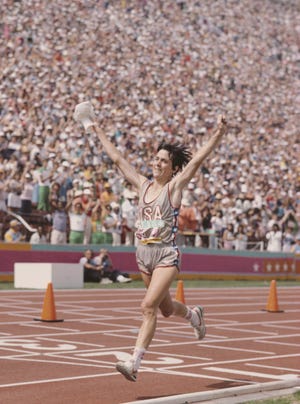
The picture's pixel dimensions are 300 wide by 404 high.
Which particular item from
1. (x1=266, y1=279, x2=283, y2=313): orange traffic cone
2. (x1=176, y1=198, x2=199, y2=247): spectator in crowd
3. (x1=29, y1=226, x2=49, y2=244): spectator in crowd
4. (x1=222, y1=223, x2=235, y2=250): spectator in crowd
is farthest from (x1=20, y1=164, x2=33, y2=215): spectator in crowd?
(x1=222, y1=223, x2=235, y2=250): spectator in crowd

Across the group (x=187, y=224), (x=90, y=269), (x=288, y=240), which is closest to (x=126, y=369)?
(x=90, y=269)

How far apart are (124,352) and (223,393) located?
3369 millimetres

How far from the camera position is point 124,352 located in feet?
38.4

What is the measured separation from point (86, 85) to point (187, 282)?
13.2 meters

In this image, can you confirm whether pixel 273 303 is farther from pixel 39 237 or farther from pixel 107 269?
pixel 39 237

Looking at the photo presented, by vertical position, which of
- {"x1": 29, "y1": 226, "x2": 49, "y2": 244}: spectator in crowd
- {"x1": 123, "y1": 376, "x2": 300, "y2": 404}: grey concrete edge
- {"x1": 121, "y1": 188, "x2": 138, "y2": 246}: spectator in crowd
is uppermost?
{"x1": 121, "y1": 188, "x2": 138, "y2": 246}: spectator in crowd

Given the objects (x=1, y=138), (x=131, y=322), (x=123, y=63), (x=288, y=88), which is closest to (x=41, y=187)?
(x=1, y=138)

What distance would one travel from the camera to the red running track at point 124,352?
8.84 metres

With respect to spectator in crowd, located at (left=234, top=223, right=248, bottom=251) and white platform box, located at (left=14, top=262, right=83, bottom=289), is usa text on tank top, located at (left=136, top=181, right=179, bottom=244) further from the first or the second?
spectator in crowd, located at (left=234, top=223, right=248, bottom=251)

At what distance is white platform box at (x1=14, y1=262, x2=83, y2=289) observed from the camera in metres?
23.5

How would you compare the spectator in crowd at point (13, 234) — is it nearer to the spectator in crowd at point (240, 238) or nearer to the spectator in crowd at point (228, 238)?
the spectator in crowd at point (228, 238)

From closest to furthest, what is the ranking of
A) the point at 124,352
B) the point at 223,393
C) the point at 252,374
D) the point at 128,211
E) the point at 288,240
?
the point at 223,393
the point at 252,374
the point at 124,352
the point at 128,211
the point at 288,240

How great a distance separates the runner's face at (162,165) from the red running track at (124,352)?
1.91 meters

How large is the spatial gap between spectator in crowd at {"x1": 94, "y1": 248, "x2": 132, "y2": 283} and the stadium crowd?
76 cm
